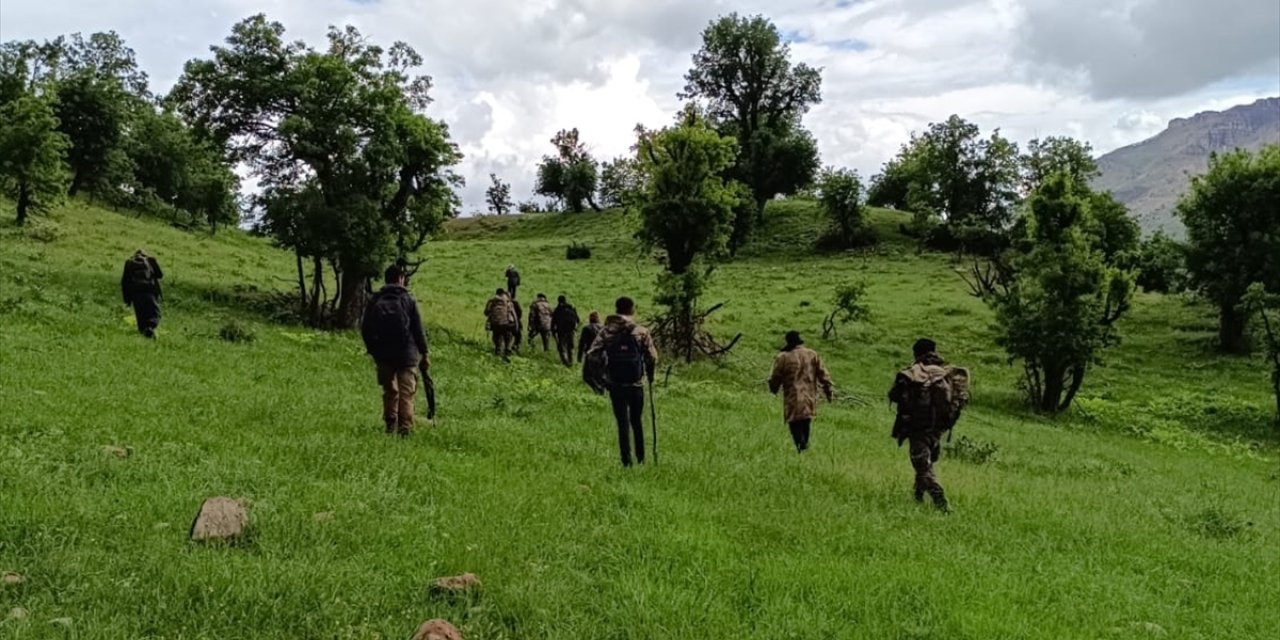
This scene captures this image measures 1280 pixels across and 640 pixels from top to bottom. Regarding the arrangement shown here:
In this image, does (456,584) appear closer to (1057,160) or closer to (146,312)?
(146,312)

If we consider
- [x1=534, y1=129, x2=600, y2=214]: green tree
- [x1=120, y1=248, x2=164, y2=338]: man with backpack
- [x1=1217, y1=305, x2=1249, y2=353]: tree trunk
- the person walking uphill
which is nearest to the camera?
the person walking uphill

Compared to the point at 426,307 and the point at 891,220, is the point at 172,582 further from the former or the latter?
the point at 891,220

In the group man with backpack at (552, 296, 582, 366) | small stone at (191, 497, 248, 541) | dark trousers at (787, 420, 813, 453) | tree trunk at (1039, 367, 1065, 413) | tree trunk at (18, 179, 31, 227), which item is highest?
tree trunk at (18, 179, 31, 227)

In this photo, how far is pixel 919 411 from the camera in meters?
11.6

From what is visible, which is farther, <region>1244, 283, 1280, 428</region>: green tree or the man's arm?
<region>1244, 283, 1280, 428</region>: green tree

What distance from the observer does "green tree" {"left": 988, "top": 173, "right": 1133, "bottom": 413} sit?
102 feet

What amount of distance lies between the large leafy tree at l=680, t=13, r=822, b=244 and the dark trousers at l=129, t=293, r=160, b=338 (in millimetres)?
58278

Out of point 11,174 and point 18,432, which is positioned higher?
point 11,174

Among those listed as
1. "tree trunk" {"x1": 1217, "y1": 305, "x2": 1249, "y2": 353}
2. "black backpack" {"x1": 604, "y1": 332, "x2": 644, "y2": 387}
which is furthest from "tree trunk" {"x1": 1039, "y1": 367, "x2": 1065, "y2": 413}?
"black backpack" {"x1": 604, "y1": 332, "x2": 644, "y2": 387}

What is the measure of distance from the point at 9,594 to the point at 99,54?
9804cm

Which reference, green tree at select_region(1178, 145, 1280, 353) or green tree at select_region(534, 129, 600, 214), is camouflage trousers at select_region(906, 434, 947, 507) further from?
green tree at select_region(534, 129, 600, 214)

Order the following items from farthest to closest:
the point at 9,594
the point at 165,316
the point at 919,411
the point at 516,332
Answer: the point at 516,332 → the point at 165,316 → the point at 919,411 → the point at 9,594

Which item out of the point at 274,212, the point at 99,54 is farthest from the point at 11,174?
the point at 99,54

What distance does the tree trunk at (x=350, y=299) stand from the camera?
2884 cm
